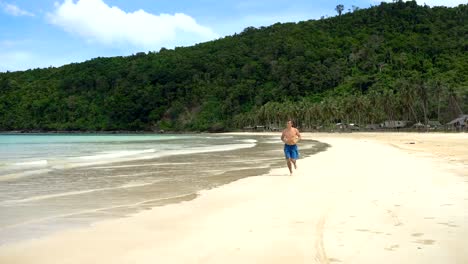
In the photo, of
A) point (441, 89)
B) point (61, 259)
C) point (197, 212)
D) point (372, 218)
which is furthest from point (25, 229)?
point (441, 89)

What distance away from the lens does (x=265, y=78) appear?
15375 cm

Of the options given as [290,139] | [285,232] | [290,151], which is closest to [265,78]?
[290,151]

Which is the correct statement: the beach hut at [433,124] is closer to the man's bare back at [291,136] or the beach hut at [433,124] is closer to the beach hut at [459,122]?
the beach hut at [459,122]

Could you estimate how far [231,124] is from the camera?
140m

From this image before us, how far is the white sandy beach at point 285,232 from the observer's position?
516 cm

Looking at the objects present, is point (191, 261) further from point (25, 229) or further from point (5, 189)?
point (5, 189)

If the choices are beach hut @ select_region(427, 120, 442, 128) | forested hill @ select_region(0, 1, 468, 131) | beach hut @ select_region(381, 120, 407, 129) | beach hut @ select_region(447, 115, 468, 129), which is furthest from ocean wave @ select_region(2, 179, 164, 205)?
forested hill @ select_region(0, 1, 468, 131)

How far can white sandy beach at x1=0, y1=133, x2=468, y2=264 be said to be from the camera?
16.9ft

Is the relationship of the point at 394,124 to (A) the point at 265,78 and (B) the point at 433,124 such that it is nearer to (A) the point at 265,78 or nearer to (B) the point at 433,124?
(B) the point at 433,124

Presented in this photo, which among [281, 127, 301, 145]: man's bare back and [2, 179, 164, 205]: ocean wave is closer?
[2, 179, 164, 205]: ocean wave

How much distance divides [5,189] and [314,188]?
822 centimetres

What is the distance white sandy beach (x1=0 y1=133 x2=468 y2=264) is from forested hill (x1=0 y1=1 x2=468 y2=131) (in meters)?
88.5

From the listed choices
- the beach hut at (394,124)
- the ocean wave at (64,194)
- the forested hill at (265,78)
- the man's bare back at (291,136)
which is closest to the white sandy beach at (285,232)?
the ocean wave at (64,194)

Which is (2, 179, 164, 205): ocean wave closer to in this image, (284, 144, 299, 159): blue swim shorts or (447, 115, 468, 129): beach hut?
(284, 144, 299, 159): blue swim shorts
